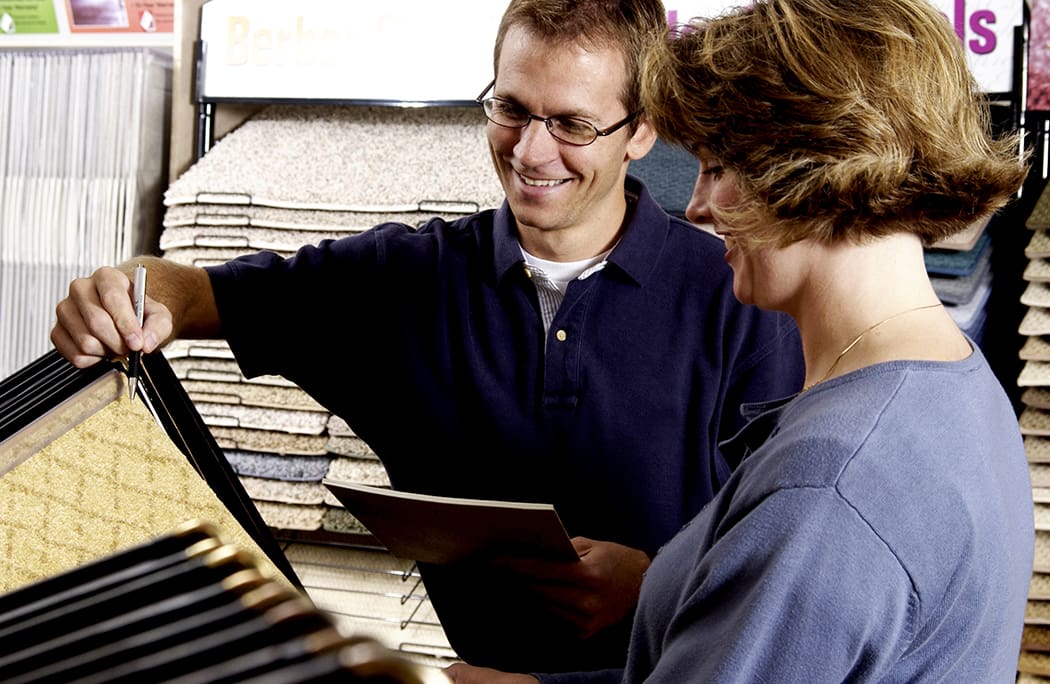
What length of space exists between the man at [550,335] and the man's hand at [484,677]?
0.20 metres

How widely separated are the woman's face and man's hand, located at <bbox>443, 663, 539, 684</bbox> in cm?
47

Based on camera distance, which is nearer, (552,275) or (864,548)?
(864,548)

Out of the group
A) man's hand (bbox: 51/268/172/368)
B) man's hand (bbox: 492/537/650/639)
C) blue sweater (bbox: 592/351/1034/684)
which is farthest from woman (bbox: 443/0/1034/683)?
man's hand (bbox: 51/268/172/368)

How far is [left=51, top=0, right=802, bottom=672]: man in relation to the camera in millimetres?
1497

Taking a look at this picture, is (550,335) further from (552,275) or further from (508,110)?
(508,110)

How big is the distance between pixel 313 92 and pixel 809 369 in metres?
1.28

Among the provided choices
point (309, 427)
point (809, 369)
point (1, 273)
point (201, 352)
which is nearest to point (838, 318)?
point (809, 369)

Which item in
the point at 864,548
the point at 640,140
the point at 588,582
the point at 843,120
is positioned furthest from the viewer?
the point at 640,140

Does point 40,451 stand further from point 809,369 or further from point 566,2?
point 566,2

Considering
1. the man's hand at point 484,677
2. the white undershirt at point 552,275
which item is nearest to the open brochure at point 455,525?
the man's hand at point 484,677

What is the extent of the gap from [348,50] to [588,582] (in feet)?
3.62

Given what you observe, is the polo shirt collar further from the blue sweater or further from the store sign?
the blue sweater

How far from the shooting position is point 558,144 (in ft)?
4.94

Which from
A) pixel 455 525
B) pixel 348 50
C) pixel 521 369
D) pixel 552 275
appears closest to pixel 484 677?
pixel 455 525
